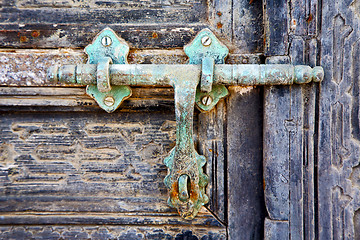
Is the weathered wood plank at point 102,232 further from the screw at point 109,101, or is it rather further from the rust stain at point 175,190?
the screw at point 109,101

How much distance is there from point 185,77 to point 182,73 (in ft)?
0.04

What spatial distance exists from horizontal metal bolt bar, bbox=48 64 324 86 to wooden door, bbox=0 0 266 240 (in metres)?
0.06

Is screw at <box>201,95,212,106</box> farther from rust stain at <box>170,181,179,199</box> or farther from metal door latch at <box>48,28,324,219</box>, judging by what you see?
rust stain at <box>170,181,179,199</box>

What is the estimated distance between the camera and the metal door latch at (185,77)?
2.10 ft

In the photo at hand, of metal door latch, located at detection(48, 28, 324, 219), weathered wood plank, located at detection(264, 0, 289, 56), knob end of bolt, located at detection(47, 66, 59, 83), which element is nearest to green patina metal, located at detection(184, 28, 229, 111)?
metal door latch, located at detection(48, 28, 324, 219)

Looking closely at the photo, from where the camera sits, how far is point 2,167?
786 mm

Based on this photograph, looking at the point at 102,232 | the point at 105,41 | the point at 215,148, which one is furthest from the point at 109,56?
the point at 102,232

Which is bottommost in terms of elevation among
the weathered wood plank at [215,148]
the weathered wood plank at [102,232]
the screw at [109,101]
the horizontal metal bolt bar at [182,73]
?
the weathered wood plank at [102,232]

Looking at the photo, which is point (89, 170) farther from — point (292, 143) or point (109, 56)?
point (292, 143)

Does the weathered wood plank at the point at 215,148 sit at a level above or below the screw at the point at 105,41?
below

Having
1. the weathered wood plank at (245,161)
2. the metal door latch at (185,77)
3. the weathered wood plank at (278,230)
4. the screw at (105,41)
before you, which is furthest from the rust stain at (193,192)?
the screw at (105,41)

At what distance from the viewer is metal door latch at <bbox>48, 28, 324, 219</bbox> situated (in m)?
0.64

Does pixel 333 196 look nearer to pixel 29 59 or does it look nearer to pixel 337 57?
pixel 337 57

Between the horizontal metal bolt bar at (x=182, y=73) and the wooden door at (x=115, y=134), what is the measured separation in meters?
0.06
